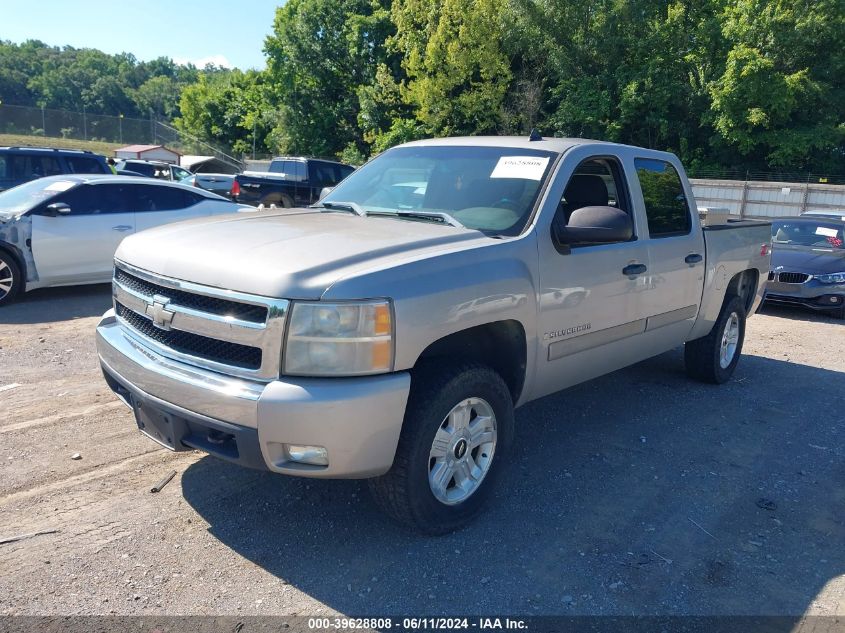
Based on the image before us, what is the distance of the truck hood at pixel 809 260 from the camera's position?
1020 cm

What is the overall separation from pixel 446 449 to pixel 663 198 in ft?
9.61

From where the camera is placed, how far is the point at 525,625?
2859mm

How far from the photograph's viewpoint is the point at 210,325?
307cm

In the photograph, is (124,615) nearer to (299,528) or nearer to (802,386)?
(299,528)

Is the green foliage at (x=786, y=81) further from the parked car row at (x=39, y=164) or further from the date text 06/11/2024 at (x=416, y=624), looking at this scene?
the date text 06/11/2024 at (x=416, y=624)

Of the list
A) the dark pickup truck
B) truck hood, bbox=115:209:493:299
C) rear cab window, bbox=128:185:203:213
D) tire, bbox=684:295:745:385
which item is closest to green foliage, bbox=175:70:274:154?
the dark pickup truck

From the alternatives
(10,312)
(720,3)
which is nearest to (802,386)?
(10,312)

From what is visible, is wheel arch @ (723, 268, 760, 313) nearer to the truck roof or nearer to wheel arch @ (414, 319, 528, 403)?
the truck roof

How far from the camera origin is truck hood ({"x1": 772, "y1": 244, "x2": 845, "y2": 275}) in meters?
10.2

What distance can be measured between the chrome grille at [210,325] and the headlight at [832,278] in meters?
9.63

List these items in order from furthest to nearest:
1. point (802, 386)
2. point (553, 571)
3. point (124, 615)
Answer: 1. point (802, 386)
2. point (553, 571)
3. point (124, 615)

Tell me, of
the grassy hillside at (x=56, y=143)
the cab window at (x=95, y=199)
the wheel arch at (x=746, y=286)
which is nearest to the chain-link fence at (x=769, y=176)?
the wheel arch at (x=746, y=286)

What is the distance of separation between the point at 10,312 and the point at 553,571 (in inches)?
283

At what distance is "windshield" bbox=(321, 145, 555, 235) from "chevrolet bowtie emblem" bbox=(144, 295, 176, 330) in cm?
151
